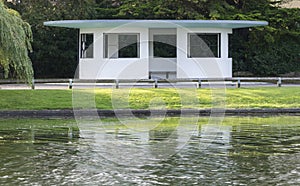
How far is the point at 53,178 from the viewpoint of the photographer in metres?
9.60

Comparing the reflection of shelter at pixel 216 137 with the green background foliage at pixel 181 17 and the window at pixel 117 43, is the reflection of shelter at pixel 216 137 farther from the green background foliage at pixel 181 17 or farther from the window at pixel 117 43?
the green background foliage at pixel 181 17

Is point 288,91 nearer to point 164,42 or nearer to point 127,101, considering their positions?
point 127,101

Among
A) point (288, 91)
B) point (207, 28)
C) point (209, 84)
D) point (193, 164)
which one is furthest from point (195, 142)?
→ point (207, 28)

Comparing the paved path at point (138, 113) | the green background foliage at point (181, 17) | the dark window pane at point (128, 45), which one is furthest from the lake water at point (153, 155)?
the green background foliage at point (181, 17)

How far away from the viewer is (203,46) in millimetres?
31453

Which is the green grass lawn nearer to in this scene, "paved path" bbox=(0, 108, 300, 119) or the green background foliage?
"paved path" bbox=(0, 108, 300, 119)

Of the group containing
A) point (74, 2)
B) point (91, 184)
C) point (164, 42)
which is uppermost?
point (74, 2)

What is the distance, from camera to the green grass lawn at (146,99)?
21.2 m

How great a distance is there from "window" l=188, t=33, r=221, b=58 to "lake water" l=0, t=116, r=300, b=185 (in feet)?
45.5

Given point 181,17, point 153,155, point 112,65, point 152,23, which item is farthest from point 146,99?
point 181,17

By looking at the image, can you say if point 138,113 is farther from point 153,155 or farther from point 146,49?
point 146,49

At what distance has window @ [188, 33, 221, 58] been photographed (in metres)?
30.6

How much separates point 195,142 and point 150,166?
3.18m

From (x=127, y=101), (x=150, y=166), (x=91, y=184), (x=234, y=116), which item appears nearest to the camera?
(x=91, y=184)
